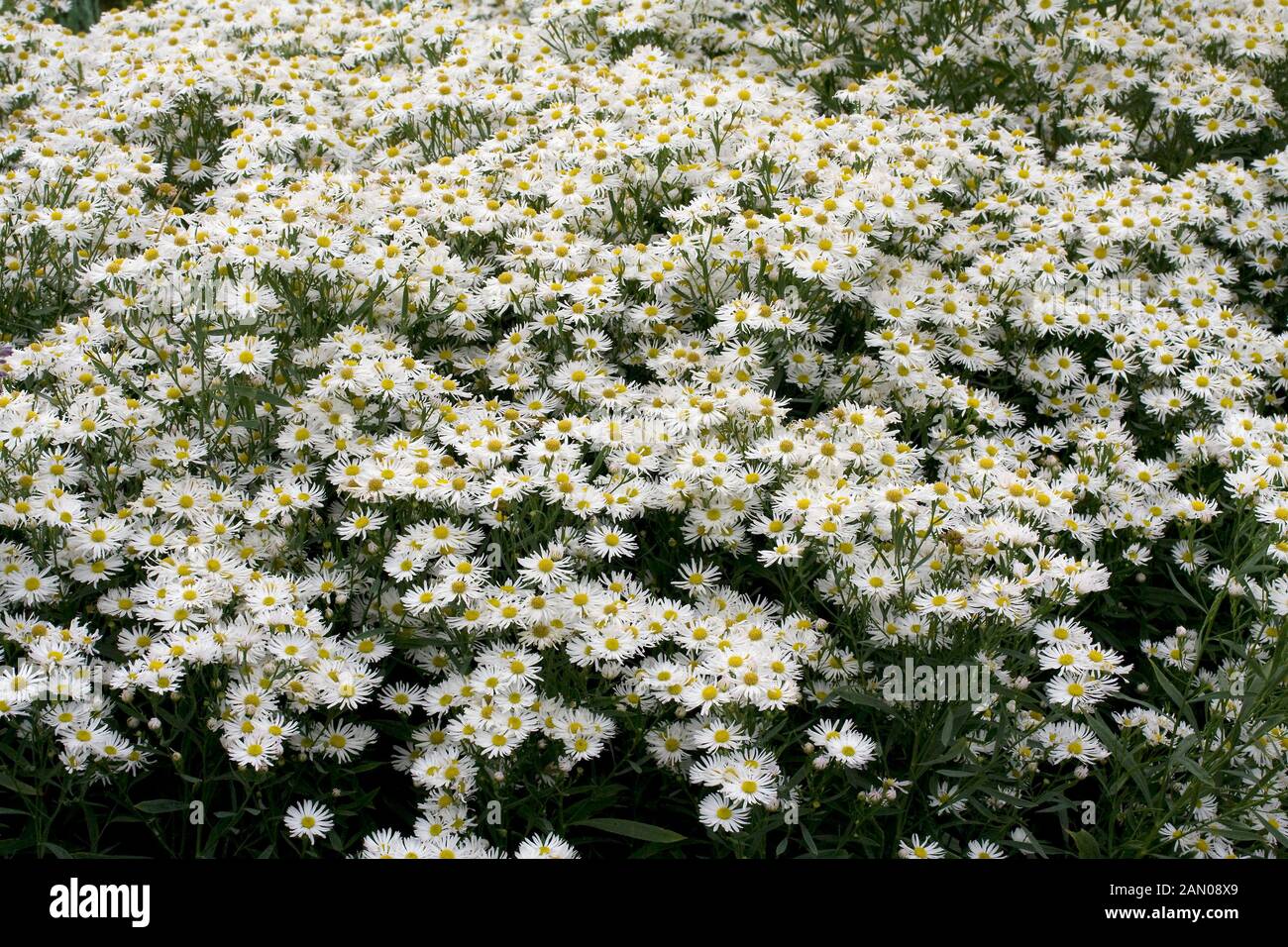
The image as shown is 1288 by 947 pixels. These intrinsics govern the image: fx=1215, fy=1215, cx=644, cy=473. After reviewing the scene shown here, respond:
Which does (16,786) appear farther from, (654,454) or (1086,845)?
(1086,845)

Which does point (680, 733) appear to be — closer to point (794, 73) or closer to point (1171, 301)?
point (1171, 301)

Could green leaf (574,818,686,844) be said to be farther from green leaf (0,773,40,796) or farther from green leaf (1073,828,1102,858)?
green leaf (0,773,40,796)

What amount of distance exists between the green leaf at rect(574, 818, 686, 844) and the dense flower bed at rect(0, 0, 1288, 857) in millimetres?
11

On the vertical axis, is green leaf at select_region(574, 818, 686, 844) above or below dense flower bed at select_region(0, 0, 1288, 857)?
below

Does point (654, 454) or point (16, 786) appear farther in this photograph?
point (654, 454)

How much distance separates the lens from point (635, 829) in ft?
8.53

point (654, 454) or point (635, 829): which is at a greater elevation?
point (654, 454)

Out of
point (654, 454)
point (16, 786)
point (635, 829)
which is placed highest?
point (654, 454)

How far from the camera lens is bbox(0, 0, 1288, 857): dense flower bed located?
2.70 metres

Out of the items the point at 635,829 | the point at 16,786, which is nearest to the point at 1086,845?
the point at 635,829

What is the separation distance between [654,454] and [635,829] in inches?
37.0

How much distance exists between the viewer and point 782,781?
2.64m

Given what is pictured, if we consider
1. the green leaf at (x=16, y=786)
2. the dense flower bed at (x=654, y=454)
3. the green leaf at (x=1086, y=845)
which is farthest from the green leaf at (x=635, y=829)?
the green leaf at (x=16, y=786)

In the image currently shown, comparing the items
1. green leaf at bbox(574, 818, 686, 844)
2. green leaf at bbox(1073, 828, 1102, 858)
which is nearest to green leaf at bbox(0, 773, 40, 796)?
green leaf at bbox(574, 818, 686, 844)
